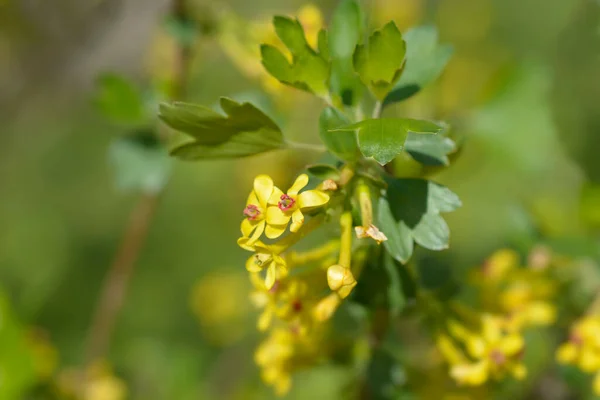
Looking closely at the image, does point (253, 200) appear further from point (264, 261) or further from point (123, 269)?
point (123, 269)

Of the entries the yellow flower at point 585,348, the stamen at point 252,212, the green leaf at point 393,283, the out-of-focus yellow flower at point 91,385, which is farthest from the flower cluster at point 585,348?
the out-of-focus yellow flower at point 91,385

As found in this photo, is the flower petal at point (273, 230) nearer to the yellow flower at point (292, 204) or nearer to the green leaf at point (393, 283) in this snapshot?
the yellow flower at point (292, 204)

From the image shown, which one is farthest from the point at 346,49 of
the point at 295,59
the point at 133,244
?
the point at 133,244

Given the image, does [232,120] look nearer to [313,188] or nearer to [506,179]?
[313,188]

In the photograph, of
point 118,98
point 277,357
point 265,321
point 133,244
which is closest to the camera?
point 265,321

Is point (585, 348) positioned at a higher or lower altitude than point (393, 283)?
lower
